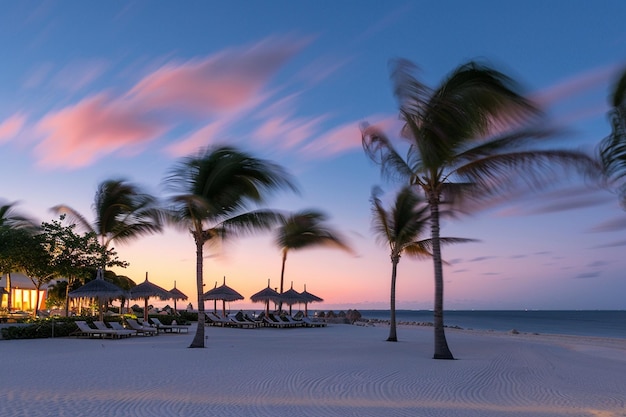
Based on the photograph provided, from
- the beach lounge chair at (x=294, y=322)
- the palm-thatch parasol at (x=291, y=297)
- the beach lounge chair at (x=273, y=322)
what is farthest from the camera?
the palm-thatch parasol at (x=291, y=297)

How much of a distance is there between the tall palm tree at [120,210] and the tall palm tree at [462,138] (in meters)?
12.3

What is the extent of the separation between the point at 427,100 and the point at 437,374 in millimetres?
5952

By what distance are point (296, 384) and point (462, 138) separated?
6.91 m

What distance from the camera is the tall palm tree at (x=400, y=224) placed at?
18.6 metres

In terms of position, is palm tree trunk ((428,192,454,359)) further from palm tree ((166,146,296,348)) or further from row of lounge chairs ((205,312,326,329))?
row of lounge chairs ((205,312,326,329))

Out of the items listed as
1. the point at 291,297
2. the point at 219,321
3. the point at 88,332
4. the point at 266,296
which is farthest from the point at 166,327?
the point at 291,297

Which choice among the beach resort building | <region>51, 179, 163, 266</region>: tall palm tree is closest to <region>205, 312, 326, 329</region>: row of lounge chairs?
<region>51, 179, 163, 266</region>: tall palm tree

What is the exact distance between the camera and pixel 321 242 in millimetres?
32062

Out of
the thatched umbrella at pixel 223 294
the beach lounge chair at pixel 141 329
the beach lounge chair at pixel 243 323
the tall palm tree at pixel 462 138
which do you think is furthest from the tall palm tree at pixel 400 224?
the thatched umbrella at pixel 223 294

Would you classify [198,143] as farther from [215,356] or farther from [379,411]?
[379,411]

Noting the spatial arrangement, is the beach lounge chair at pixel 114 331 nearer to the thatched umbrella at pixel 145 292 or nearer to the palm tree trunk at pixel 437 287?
the thatched umbrella at pixel 145 292

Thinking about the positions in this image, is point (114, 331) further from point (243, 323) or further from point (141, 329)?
point (243, 323)

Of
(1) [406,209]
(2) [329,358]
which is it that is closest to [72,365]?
(2) [329,358]

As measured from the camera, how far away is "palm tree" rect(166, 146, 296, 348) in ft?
50.8
